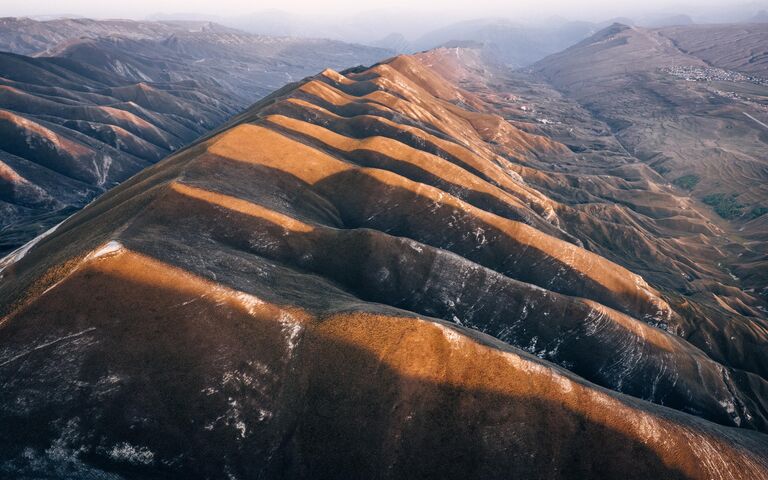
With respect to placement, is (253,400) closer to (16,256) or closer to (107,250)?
(107,250)

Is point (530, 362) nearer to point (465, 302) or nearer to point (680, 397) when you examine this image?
point (465, 302)

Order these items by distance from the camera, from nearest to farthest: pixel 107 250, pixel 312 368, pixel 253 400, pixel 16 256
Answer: pixel 253 400 → pixel 312 368 → pixel 107 250 → pixel 16 256

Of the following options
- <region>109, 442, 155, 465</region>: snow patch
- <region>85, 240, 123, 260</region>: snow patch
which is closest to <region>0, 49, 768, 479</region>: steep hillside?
<region>109, 442, 155, 465</region>: snow patch

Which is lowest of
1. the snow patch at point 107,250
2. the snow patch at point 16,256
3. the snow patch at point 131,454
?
the snow patch at point 16,256

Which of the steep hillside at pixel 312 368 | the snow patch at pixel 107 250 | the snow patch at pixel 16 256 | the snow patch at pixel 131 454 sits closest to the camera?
the snow patch at pixel 131 454

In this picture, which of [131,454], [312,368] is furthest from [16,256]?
[312,368]

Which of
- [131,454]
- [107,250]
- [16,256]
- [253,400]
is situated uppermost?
[107,250]

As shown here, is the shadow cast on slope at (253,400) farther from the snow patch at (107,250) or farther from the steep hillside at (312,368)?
the snow patch at (107,250)

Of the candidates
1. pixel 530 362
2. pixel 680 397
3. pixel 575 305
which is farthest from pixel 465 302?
pixel 680 397

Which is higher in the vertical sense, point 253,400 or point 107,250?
point 107,250

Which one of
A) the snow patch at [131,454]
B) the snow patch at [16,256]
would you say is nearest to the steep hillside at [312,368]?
the snow patch at [131,454]

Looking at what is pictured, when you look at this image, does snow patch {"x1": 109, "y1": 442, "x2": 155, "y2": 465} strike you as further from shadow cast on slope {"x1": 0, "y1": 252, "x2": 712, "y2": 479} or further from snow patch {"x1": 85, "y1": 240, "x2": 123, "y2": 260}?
snow patch {"x1": 85, "y1": 240, "x2": 123, "y2": 260}

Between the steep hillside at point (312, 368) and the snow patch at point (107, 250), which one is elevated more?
the snow patch at point (107, 250)
